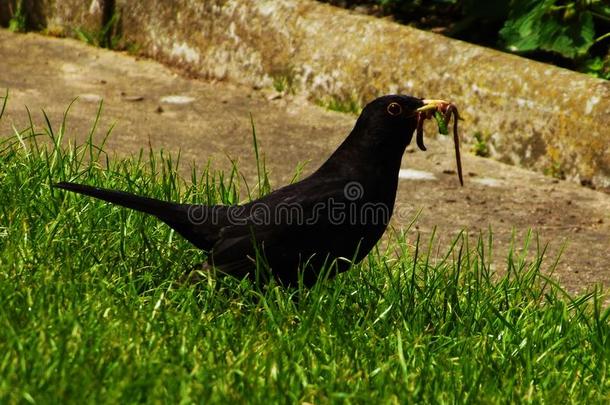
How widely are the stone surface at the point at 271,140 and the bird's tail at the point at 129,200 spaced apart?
1.04 m

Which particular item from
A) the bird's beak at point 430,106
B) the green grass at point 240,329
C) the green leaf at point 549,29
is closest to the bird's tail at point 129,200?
the green grass at point 240,329

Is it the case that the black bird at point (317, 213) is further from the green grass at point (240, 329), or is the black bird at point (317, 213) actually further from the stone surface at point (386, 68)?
the stone surface at point (386, 68)

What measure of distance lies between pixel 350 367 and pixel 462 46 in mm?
3125

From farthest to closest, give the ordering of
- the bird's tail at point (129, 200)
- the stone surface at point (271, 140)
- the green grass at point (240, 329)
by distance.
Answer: the stone surface at point (271, 140) < the bird's tail at point (129, 200) < the green grass at point (240, 329)

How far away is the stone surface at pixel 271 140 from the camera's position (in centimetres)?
517

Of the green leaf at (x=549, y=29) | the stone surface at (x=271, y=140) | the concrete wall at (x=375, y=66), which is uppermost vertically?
the green leaf at (x=549, y=29)

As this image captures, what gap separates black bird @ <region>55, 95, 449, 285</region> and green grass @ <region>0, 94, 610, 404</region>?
10 centimetres

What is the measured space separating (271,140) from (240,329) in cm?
265

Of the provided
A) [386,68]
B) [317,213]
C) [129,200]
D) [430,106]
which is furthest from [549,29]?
[129,200]

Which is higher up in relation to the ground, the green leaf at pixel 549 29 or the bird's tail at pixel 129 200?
the green leaf at pixel 549 29

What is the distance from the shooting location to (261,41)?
6797 mm

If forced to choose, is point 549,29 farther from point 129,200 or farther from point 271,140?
point 129,200

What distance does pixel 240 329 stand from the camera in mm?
3529

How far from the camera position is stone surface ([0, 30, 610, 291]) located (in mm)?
5168
